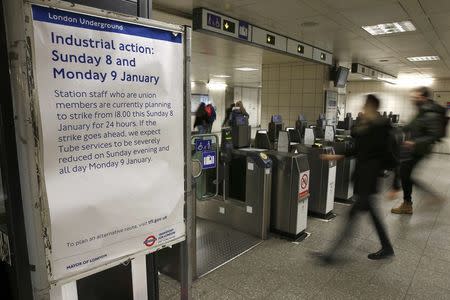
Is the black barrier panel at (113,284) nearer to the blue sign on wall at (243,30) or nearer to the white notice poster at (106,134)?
the white notice poster at (106,134)

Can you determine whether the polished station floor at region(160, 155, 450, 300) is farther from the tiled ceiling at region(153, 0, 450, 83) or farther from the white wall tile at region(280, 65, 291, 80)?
the white wall tile at region(280, 65, 291, 80)

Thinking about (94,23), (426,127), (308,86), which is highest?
(308,86)

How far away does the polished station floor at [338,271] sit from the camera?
2334 mm

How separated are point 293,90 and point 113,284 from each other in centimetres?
707

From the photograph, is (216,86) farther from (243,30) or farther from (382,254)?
(382,254)

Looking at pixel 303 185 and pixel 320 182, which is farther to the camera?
pixel 320 182

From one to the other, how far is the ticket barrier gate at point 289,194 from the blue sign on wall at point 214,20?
171 centimetres

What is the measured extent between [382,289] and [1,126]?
2.61 meters

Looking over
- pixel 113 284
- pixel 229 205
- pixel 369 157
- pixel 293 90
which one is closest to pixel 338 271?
pixel 369 157

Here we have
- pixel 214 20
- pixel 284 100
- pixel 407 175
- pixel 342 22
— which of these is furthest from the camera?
pixel 284 100

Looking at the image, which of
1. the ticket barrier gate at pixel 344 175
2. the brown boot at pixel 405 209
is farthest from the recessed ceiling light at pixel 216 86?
the brown boot at pixel 405 209

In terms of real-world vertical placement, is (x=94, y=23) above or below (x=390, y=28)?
below

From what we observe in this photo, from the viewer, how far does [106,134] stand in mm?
989

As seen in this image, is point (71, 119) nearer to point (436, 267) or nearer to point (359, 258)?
point (359, 258)
